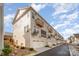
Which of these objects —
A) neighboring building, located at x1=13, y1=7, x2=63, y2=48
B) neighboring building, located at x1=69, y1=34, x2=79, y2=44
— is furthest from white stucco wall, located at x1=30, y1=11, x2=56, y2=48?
neighboring building, located at x1=69, y1=34, x2=79, y2=44

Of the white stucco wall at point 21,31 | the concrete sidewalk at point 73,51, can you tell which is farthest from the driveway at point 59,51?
the white stucco wall at point 21,31

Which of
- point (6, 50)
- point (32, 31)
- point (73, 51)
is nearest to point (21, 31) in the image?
point (32, 31)

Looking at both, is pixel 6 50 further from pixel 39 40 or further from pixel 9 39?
pixel 39 40

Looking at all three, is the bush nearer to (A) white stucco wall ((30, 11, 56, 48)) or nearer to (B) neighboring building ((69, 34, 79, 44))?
(A) white stucco wall ((30, 11, 56, 48))

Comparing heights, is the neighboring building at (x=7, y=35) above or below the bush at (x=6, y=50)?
above

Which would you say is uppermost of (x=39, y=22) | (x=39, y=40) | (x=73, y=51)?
(x=39, y=22)

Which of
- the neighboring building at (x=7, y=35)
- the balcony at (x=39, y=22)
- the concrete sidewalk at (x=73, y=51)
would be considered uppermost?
the balcony at (x=39, y=22)

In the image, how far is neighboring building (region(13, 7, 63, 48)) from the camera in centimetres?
136

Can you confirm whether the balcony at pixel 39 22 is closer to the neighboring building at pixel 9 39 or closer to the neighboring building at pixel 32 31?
the neighboring building at pixel 32 31

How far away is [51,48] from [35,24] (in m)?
0.26

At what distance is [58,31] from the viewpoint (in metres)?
1.36

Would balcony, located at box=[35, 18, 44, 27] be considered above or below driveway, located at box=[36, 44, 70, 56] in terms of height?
above

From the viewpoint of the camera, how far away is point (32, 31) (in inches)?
54.5

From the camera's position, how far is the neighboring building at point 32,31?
136 centimetres
